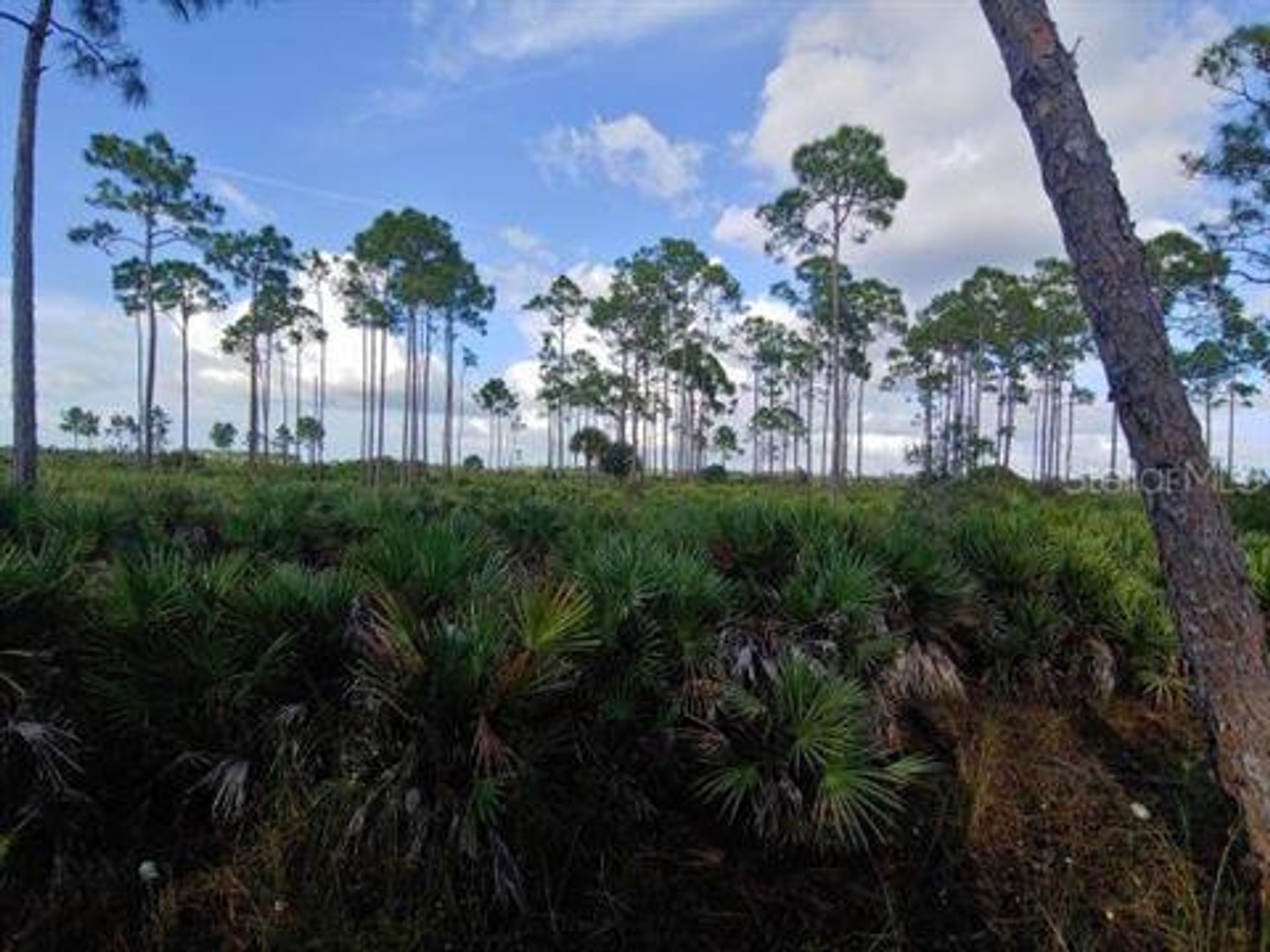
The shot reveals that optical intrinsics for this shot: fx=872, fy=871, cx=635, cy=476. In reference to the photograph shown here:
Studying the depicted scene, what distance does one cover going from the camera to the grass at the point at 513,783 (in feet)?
11.9

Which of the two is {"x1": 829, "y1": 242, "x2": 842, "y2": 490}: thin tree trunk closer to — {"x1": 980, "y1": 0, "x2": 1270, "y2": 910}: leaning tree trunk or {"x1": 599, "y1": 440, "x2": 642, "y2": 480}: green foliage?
{"x1": 599, "y1": 440, "x2": 642, "y2": 480}: green foliage

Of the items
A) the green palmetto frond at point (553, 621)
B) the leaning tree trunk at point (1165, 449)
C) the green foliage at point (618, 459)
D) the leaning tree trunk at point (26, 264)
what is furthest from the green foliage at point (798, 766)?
the green foliage at point (618, 459)

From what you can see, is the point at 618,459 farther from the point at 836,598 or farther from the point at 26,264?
the point at 836,598

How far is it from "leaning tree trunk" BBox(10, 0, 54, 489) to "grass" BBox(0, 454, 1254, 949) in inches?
372

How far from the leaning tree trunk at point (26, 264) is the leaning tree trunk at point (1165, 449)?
45.1 feet

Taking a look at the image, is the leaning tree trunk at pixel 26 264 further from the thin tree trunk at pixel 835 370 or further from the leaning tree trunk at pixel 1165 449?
the thin tree trunk at pixel 835 370

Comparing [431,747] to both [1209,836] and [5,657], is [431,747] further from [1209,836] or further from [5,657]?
[1209,836]

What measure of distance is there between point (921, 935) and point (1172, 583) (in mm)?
1967

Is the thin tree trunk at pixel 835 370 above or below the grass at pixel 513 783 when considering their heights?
above

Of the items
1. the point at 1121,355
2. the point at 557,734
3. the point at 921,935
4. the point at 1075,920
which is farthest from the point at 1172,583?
the point at 557,734

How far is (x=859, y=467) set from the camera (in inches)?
2665

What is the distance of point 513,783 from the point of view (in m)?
3.82

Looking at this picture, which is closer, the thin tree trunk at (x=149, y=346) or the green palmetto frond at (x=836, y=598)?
the green palmetto frond at (x=836, y=598)

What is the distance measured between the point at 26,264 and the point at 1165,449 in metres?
14.6
